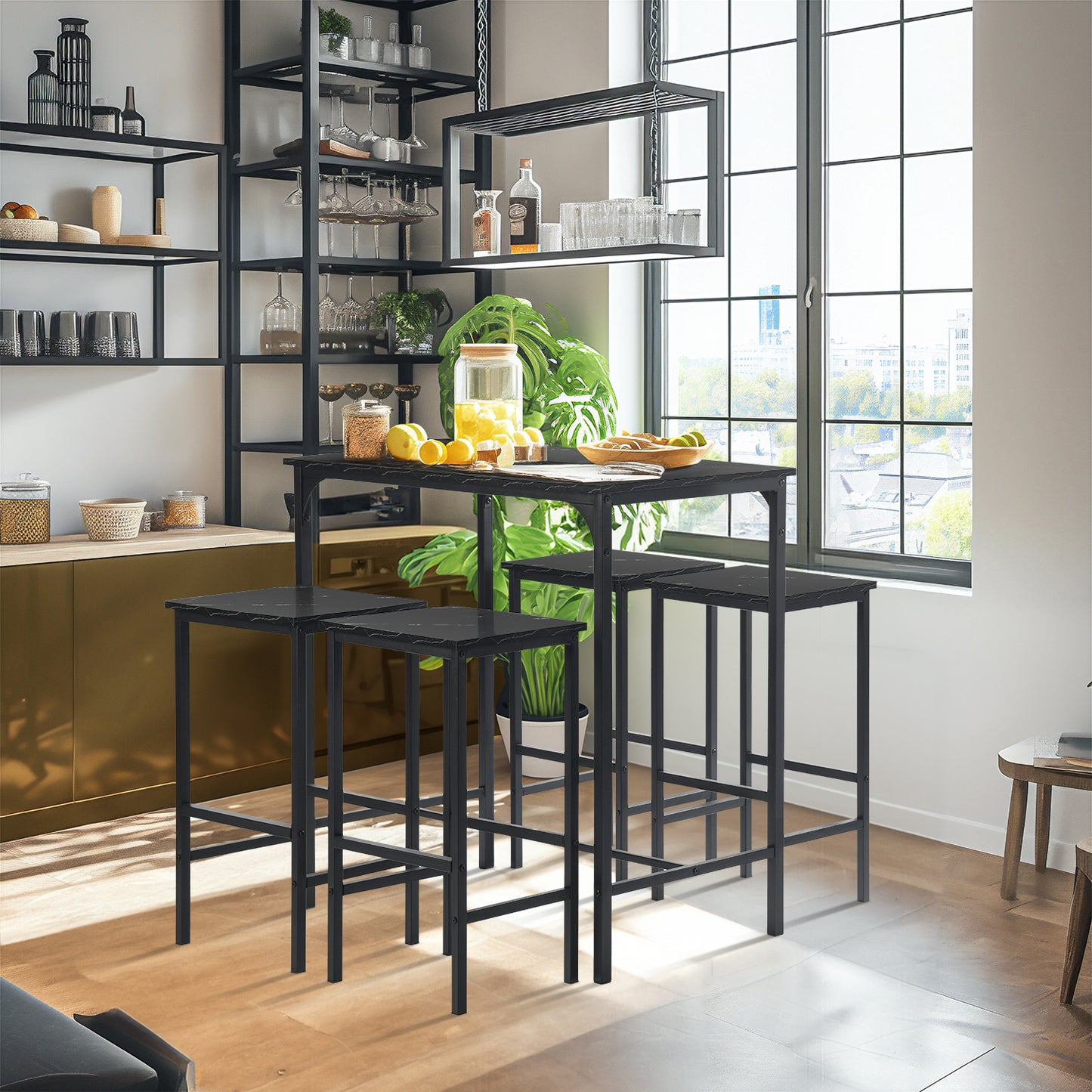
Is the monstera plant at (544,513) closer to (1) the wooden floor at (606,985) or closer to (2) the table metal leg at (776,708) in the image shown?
A: (1) the wooden floor at (606,985)

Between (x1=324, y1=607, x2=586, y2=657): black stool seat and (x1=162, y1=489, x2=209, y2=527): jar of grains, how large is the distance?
5.69ft

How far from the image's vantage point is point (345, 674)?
15.9 ft

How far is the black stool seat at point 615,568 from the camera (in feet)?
11.9

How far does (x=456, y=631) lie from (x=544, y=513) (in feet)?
5.48

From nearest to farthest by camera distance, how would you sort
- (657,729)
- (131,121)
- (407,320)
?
(657,729) < (131,121) < (407,320)

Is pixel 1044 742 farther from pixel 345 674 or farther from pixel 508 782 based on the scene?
pixel 345 674

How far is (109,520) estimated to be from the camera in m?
4.42

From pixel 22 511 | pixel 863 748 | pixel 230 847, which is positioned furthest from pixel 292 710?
pixel 22 511

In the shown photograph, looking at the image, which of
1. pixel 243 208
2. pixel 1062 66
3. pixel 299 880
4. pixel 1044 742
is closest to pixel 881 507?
pixel 1044 742

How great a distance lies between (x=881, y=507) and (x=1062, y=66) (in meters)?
1.37

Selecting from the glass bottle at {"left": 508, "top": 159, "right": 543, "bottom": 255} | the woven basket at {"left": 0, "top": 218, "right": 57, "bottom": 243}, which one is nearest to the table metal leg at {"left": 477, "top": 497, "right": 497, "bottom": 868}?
the glass bottle at {"left": 508, "top": 159, "right": 543, "bottom": 255}

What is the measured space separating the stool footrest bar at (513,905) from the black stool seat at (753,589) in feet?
2.61

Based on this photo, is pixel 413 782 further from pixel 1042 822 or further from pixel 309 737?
pixel 1042 822

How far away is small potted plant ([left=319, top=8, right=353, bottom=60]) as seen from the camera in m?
4.87
